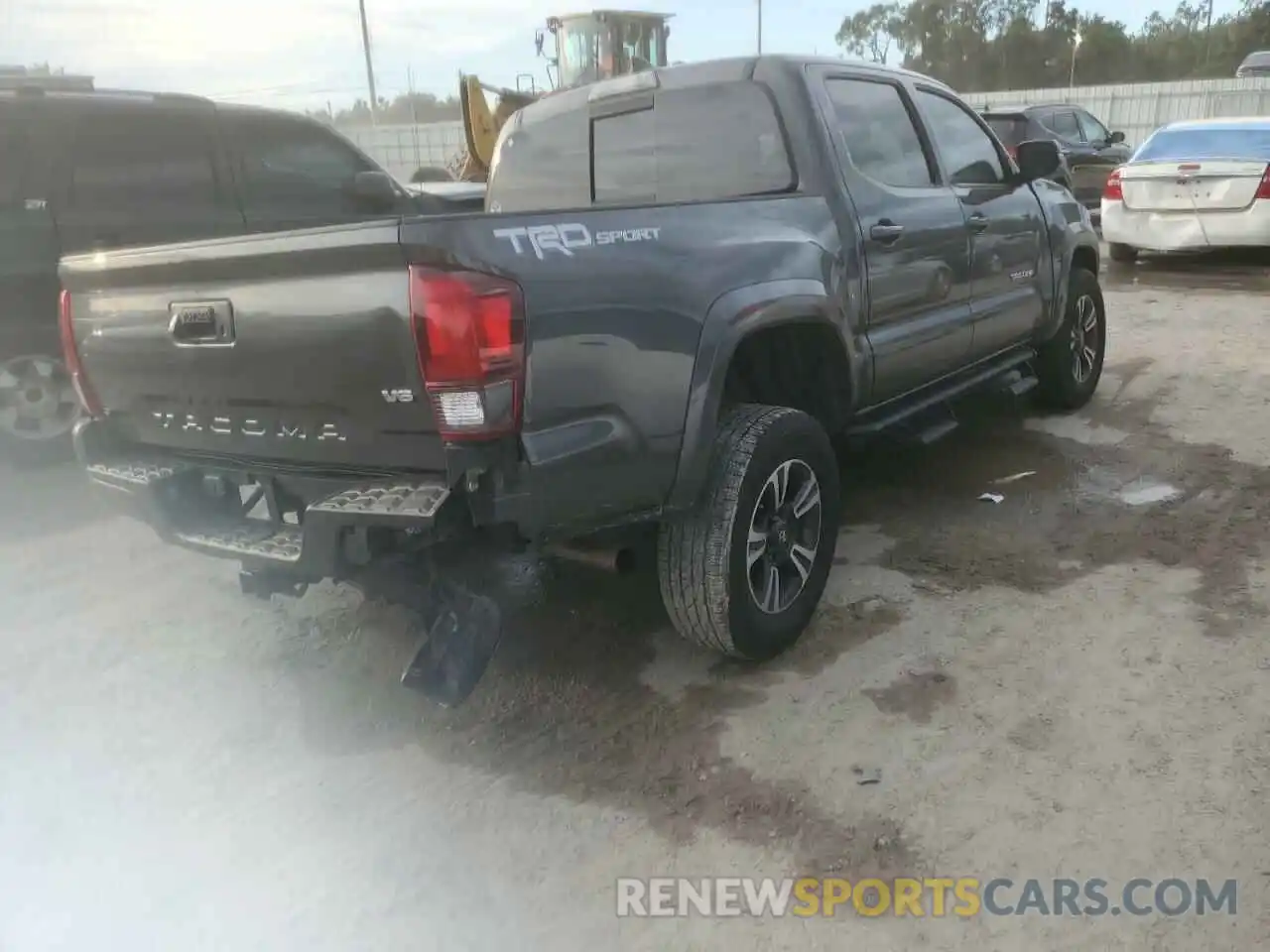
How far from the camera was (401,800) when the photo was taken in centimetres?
272

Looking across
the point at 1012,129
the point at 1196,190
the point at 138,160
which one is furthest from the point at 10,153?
the point at 1012,129

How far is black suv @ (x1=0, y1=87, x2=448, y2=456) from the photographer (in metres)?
5.23

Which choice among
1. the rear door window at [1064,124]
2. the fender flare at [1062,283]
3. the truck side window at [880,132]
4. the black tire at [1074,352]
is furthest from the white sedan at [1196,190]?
the truck side window at [880,132]

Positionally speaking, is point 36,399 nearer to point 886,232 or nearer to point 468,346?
point 468,346

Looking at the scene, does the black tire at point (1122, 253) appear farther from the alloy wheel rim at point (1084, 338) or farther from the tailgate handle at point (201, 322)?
Answer: the tailgate handle at point (201, 322)

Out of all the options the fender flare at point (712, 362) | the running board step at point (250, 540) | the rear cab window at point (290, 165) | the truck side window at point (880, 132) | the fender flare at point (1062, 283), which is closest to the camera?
the running board step at point (250, 540)

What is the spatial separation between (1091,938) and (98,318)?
3.12 metres

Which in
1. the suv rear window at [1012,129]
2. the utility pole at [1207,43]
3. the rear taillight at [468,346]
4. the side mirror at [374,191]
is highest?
the utility pole at [1207,43]

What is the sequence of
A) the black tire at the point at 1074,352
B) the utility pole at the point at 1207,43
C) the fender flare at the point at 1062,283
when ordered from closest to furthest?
1. the fender flare at the point at 1062,283
2. the black tire at the point at 1074,352
3. the utility pole at the point at 1207,43

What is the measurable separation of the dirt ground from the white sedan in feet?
22.3

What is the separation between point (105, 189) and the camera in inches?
216

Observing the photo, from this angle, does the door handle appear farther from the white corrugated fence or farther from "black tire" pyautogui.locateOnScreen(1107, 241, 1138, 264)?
the white corrugated fence

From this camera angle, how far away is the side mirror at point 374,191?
221 inches

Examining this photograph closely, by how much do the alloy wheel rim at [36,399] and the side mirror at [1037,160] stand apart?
4960 millimetres
